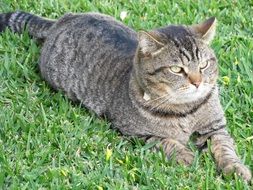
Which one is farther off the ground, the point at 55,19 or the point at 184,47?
the point at 184,47

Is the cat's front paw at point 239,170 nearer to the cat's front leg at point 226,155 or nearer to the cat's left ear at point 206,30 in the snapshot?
the cat's front leg at point 226,155

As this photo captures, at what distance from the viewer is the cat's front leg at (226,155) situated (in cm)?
488

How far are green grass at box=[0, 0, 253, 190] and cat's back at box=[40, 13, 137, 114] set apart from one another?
0.48 feet

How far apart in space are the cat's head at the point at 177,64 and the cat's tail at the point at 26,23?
5.46 ft

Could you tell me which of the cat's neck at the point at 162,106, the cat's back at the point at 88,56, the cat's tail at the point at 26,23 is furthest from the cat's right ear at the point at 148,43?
the cat's tail at the point at 26,23

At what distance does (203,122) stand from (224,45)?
4.78 ft

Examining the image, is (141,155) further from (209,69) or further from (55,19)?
(55,19)

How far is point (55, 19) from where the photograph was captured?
7.08m

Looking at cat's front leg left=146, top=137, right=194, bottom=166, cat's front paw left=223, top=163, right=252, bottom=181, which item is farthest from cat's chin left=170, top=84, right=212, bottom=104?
cat's front paw left=223, top=163, right=252, bottom=181

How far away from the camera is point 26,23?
674 centimetres

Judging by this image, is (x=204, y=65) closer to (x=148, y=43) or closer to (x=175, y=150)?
(x=148, y=43)

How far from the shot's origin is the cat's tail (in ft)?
22.0

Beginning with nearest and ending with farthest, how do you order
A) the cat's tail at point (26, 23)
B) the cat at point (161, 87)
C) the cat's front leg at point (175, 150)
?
the cat's front leg at point (175, 150) → the cat at point (161, 87) → the cat's tail at point (26, 23)

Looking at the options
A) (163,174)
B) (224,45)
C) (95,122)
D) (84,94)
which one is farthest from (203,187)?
(224,45)
